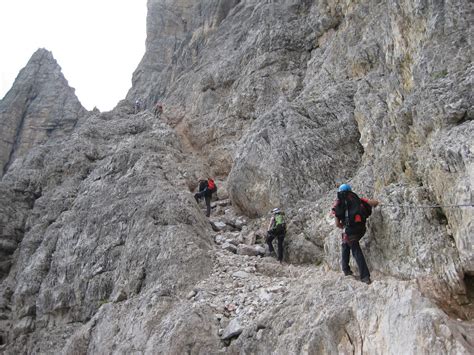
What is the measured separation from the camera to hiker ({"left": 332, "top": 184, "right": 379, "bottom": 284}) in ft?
35.2

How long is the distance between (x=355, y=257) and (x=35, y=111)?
49.5 metres

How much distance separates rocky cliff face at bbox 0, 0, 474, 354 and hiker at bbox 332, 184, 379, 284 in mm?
437

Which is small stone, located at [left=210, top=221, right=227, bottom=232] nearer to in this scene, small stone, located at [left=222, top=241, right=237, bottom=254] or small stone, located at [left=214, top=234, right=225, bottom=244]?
small stone, located at [left=214, top=234, right=225, bottom=244]

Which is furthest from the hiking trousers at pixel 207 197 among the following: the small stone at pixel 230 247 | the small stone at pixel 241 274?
the small stone at pixel 241 274

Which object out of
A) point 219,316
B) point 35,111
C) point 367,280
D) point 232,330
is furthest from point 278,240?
point 35,111

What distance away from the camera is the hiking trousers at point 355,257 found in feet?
34.9

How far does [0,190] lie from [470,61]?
27.7 metres

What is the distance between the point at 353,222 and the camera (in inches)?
429

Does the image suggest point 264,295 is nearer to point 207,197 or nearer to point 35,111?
point 207,197

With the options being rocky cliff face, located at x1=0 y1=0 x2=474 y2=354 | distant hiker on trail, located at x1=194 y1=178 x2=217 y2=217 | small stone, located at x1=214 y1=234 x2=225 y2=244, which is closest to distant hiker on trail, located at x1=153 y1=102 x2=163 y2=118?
rocky cliff face, located at x1=0 y1=0 x2=474 y2=354

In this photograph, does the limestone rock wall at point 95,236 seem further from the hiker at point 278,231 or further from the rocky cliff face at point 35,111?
the rocky cliff face at point 35,111

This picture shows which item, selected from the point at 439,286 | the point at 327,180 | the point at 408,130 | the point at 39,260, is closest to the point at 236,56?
the point at 327,180

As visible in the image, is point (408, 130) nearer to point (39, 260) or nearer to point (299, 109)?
point (299, 109)

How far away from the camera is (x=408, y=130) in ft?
43.1
